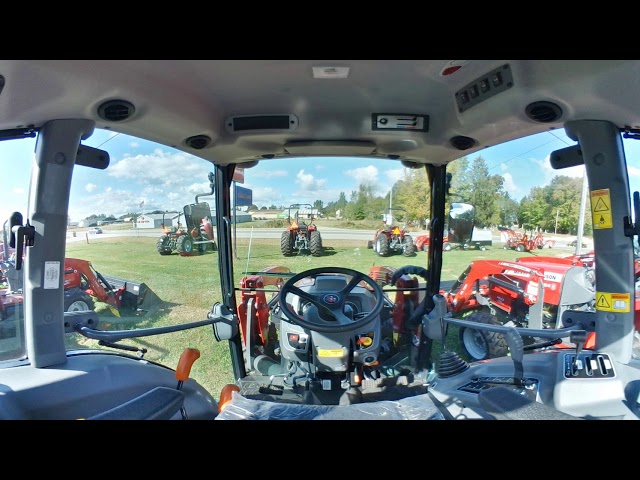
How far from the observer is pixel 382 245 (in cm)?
283

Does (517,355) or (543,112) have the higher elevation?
(543,112)

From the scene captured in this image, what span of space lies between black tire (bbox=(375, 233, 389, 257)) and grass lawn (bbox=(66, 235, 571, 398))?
51 mm

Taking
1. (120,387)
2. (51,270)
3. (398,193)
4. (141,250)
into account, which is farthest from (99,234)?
(398,193)

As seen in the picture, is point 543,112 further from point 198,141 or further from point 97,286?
point 97,286

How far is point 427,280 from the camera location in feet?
9.98

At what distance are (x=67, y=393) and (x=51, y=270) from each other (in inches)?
21.4

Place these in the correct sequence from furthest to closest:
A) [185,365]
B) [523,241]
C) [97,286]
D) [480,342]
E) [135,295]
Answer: [135,295]
[523,241]
[480,342]
[97,286]
[185,365]

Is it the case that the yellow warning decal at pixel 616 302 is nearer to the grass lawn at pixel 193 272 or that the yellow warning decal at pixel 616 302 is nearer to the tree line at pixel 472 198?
the tree line at pixel 472 198

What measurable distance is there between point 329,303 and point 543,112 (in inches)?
58.3

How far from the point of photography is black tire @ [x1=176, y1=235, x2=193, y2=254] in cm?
337

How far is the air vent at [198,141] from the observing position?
2.24 metres

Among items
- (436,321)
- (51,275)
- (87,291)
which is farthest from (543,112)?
(87,291)

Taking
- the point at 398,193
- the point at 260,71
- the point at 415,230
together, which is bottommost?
the point at 415,230

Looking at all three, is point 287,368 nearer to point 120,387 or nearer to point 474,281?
point 120,387
